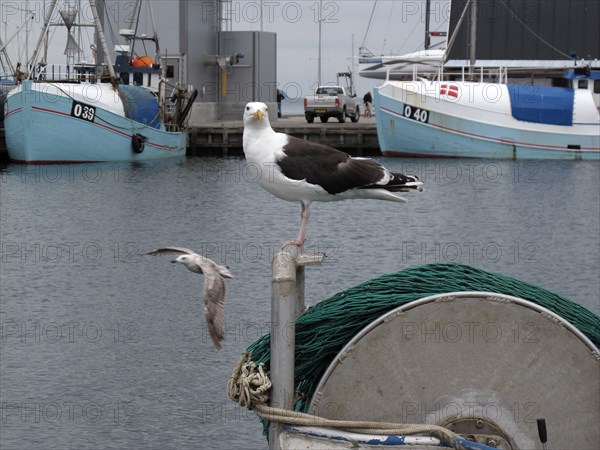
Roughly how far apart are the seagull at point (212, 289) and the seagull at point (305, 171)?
0.88m

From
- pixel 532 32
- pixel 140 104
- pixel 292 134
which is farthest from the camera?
pixel 532 32

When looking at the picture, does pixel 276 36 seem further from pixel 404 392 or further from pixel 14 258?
pixel 404 392

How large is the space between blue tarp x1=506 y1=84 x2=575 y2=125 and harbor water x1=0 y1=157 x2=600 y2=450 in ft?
5.83

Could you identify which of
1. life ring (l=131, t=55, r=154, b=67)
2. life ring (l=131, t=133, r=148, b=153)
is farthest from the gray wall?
life ring (l=131, t=133, r=148, b=153)

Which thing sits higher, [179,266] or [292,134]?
[292,134]

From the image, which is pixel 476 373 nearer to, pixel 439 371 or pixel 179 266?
pixel 439 371

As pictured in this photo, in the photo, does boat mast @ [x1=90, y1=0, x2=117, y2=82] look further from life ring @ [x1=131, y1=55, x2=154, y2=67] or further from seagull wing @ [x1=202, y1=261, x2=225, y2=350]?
seagull wing @ [x1=202, y1=261, x2=225, y2=350]

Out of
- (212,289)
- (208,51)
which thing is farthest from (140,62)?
(212,289)

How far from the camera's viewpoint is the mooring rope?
4.70 meters

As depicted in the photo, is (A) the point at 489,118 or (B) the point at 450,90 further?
(A) the point at 489,118

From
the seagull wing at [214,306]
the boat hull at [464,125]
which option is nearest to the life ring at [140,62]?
the boat hull at [464,125]

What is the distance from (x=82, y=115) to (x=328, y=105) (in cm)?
1705

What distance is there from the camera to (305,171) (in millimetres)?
7453

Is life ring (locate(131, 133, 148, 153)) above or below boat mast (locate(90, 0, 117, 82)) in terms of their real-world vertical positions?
below
